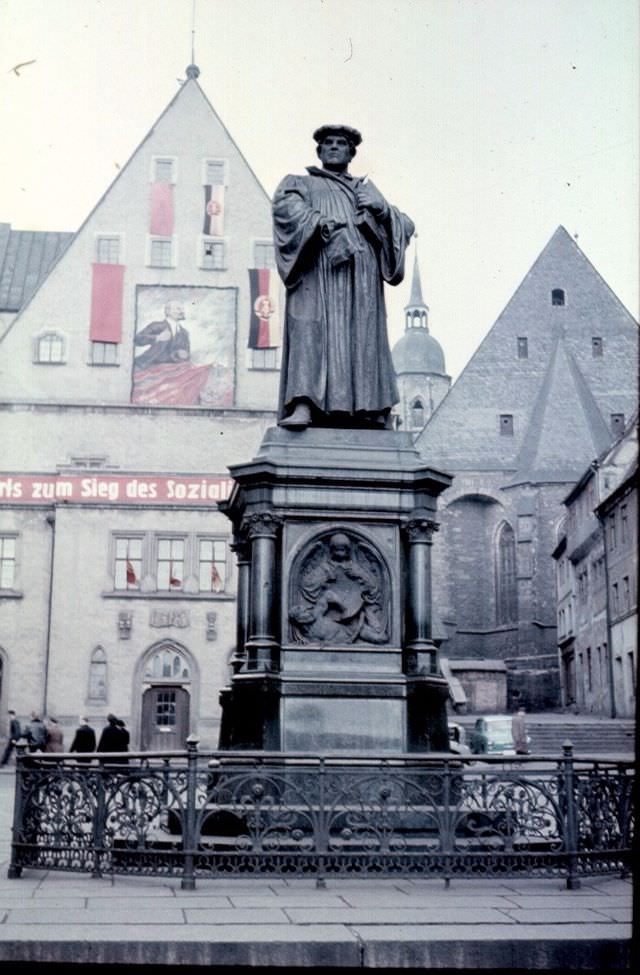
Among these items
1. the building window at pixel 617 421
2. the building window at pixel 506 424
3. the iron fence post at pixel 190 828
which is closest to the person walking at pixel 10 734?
the iron fence post at pixel 190 828

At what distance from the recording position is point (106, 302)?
42.1 metres

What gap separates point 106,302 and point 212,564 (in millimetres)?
9521

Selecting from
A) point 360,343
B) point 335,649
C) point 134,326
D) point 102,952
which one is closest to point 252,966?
point 102,952

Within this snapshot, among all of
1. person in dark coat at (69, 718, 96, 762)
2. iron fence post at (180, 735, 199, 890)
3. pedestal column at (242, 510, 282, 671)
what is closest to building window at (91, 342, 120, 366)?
person in dark coat at (69, 718, 96, 762)

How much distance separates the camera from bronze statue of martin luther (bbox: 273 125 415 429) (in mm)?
10195

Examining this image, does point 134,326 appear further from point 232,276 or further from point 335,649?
point 335,649

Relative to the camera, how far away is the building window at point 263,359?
41719 millimetres

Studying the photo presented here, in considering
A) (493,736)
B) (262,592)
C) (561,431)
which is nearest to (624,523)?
(493,736)

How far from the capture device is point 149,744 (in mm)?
38562

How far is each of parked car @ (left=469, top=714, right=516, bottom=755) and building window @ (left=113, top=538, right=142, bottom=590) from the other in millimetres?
11129

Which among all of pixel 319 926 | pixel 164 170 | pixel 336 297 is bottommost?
pixel 319 926

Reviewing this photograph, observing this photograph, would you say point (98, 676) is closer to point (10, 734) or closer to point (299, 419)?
point (10, 734)

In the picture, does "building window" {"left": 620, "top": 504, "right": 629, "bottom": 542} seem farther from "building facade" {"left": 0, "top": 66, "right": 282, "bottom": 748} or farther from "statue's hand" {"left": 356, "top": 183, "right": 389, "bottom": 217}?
"statue's hand" {"left": 356, "top": 183, "right": 389, "bottom": 217}

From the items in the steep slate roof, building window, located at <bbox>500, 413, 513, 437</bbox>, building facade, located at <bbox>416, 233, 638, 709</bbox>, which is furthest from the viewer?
building window, located at <bbox>500, 413, 513, 437</bbox>
